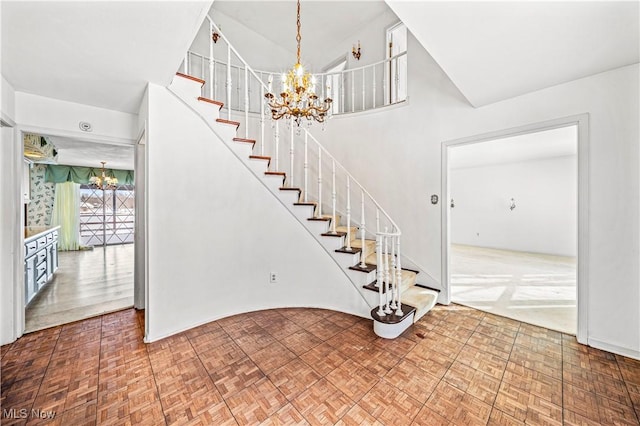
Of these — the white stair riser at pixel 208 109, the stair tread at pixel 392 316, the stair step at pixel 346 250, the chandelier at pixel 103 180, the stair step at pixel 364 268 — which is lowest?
the stair tread at pixel 392 316

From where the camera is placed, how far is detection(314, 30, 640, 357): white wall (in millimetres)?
2135

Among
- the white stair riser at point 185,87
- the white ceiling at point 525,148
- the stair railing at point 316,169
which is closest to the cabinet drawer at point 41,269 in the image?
the white stair riser at point 185,87

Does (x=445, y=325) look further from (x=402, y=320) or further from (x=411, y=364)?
(x=411, y=364)

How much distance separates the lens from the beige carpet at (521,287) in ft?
9.59

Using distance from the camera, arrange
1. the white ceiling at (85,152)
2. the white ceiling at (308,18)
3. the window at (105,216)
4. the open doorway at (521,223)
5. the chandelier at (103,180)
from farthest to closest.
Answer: the window at (105,216), the chandelier at (103,180), the white ceiling at (308,18), the white ceiling at (85,152), the open doorway at (521,223)

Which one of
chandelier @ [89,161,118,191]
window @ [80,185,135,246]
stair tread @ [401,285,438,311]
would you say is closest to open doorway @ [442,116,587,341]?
stair tread @ [401,285,438,311]

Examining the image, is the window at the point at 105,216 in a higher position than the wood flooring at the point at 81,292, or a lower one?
higher

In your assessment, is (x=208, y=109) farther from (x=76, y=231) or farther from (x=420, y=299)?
(x=76, y=231)

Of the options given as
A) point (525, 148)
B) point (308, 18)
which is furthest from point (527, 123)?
point (308, 18)

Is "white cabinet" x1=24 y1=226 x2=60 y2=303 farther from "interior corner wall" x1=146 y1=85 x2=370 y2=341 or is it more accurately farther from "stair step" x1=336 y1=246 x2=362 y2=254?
"stair step" x1=336 y1=246 x2=362 y2=254

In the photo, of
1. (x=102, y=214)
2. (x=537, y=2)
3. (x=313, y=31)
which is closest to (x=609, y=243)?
(x=537, y=2)

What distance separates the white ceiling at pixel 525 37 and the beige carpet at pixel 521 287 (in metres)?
2.58

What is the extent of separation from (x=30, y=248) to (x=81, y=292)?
2.88ft

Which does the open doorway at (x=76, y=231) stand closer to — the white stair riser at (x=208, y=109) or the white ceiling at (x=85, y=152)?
the white ceiling at (x=85, y=152)
